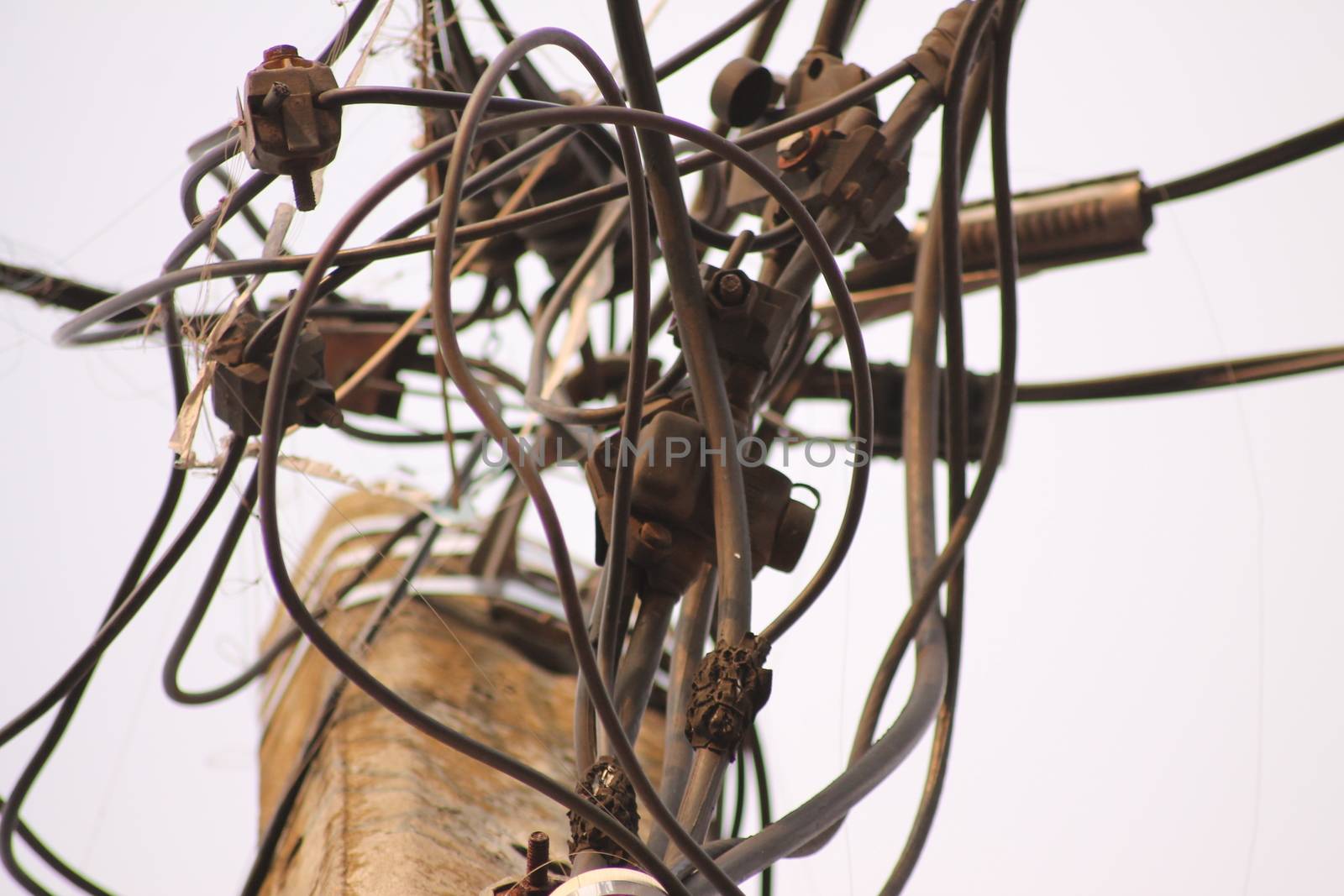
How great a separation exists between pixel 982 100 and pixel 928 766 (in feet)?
A: 2.20

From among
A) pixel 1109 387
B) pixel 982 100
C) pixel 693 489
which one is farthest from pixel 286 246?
pixel 1109 387

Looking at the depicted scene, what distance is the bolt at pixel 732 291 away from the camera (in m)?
1.03

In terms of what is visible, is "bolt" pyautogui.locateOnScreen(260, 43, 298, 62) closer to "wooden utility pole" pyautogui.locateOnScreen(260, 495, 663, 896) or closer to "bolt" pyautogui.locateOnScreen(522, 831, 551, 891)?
"wooden utility pole" pyautogui.locateOnScreen(260, 495, 663, 896)

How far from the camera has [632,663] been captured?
96 cm

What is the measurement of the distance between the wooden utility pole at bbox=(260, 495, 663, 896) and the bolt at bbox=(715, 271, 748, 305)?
0.33m

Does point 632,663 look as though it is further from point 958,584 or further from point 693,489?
point 958,584

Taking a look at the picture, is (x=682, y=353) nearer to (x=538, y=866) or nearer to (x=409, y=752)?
(x=538, y=866)

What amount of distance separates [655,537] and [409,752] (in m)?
0.69

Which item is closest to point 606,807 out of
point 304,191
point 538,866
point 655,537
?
point 538,866

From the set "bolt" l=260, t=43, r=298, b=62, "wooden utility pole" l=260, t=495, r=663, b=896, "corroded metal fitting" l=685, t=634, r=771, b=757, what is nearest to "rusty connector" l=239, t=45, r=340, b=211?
"bolt" l=260, t=43, r=298, b=62

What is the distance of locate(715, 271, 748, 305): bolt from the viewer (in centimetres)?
103

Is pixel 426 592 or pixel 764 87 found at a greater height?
pixel 764 87

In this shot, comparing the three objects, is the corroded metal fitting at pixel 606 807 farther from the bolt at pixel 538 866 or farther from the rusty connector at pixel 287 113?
the rusty connector at pixel 287 113

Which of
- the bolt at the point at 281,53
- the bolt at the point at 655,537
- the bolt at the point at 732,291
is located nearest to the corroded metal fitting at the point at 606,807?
the bolt at the point at 655,537
